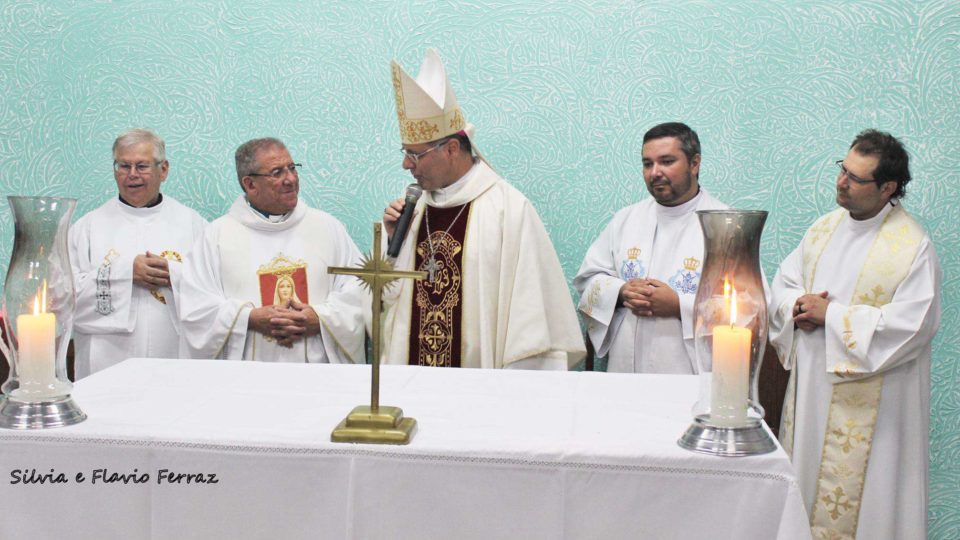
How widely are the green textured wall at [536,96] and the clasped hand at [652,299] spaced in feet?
3.07

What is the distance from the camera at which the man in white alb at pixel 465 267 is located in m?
A: 3.95

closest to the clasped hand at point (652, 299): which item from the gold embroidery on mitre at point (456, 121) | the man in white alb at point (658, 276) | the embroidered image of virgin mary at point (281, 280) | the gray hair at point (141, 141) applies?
the man in white alb at point (658, 276)

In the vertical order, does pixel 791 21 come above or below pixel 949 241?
above

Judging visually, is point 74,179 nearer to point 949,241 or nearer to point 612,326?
point 612,326

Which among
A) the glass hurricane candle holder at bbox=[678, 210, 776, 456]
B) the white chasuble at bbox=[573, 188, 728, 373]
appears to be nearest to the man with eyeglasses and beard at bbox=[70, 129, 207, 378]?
the white chasuble at bbox=[573, 188, 728, 373]

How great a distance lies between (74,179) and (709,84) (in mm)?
3544

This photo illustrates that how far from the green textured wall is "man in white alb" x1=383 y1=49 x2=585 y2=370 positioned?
1.09 meters

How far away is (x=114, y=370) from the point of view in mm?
2779

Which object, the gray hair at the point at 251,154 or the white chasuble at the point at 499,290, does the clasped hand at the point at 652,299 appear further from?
the gray hair at the point at 251,154

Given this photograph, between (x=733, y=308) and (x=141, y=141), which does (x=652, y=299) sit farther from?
(x=141, y=141)

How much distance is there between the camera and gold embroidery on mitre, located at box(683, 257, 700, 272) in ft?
14.2

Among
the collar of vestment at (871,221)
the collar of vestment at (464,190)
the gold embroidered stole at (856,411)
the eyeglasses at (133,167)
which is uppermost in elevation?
the eyeglasses at (133,167)

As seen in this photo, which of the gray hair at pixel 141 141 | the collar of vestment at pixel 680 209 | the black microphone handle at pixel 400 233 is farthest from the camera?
the gray hair at pixel 141 141

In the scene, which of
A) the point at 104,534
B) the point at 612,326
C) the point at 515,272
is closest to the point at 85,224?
the point at 515,272
